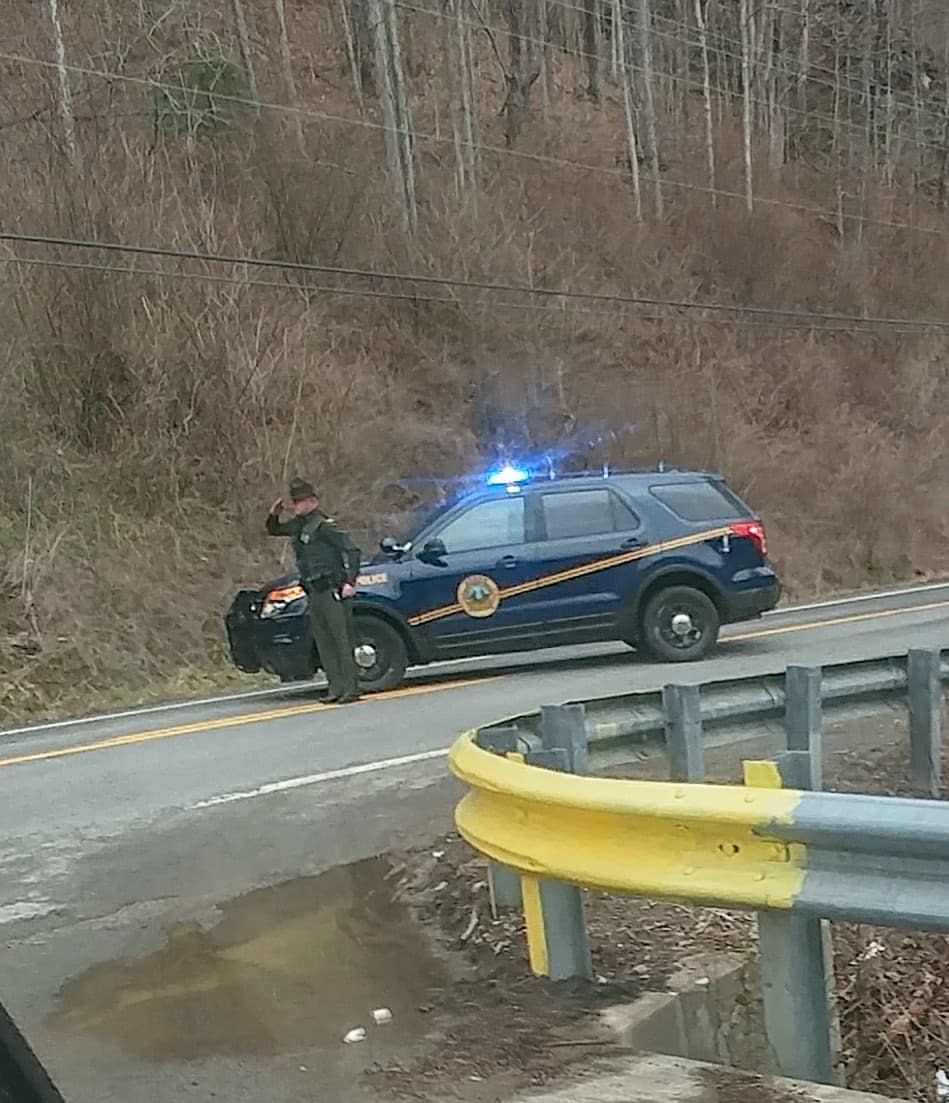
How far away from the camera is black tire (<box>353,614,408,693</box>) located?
43.8 feet

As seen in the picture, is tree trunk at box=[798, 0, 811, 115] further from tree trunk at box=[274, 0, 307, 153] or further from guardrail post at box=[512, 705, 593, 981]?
guardrail post at box=[512, 705, 593, 981]

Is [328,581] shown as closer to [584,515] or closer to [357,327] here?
[584,515]

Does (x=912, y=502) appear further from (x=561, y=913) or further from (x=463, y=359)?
(x=561, y=913)

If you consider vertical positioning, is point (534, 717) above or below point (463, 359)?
below

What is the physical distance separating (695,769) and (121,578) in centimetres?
1302

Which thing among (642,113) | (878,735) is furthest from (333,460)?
(642,113)

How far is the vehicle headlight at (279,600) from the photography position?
43.9ft

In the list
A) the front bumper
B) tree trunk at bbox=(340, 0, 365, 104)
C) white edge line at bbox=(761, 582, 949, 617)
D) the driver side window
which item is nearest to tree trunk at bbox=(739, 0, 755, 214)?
tree trunk at bbox=(340, 0, 365, 104)

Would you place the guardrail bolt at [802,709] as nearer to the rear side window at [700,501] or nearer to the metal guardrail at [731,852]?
the metal guardrail at [731,852]

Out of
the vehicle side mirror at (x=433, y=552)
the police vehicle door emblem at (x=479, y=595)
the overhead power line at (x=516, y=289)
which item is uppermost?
the overhead power line at (x=516, y=289)

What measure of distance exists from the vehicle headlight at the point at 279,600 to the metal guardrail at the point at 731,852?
8.10m

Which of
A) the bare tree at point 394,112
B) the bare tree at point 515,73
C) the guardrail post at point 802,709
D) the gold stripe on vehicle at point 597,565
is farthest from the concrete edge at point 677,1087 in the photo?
the bare tree at point 515,73

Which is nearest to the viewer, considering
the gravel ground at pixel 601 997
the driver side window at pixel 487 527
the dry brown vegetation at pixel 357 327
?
the gravel ground at pixel 601 997

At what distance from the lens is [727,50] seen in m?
44.2
